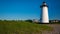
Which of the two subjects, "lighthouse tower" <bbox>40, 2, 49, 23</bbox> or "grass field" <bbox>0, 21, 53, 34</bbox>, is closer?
"grass field" <bbox>0, 21, 53, 34</bbox>

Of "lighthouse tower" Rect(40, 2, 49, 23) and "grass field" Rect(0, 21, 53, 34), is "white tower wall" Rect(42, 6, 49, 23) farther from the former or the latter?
"grass field" Rect(0, 21, 53, 34)

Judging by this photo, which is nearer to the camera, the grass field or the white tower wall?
the grass field

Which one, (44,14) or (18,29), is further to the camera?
(44,14)

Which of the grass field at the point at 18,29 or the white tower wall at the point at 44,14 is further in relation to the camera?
the white tower wall at the point at 44,14

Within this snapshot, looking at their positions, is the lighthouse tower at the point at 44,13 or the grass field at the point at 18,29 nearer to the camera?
the grass field at the point at 18,29

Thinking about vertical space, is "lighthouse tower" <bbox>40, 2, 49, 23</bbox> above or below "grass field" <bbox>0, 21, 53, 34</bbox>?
above

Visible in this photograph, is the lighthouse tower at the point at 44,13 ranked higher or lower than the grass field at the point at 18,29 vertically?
higher

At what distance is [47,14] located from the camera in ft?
98.2

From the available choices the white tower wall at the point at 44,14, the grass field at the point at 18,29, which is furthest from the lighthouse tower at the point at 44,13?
the grass field at the point at 18,29

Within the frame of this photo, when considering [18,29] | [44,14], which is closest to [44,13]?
[44,14]

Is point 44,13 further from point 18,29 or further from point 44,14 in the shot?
point 18,29

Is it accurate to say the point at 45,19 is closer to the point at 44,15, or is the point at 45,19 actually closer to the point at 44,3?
the point at 44,15

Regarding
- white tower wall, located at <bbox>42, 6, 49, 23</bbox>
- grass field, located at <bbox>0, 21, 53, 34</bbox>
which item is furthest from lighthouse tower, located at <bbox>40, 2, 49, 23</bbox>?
grass field, located at <bbox>0, 21, 53, 34</bbox>

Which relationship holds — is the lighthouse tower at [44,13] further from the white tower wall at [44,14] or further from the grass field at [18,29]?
the grass field at [18,29]
